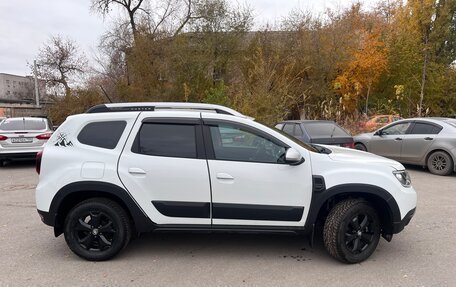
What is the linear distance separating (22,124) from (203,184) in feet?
30.0

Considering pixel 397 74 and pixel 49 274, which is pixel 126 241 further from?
pixel 397 74

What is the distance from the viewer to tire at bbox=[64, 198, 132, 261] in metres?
3.82

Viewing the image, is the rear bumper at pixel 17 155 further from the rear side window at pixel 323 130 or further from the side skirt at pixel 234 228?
the side skirt at pixel 234 228

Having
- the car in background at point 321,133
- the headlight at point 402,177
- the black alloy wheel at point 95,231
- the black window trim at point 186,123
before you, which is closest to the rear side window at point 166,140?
the black window trim at point 186,123

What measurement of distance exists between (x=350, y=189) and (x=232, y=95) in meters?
12.0

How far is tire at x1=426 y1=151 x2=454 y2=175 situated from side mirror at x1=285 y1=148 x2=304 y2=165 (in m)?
6.69

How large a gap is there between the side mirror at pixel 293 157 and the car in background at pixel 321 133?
4.24 m

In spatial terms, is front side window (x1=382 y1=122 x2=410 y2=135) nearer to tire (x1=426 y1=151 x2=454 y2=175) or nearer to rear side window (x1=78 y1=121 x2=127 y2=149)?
tire (x1=426 y1=151 x2=454 y2=175)

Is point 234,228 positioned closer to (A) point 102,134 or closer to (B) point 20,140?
(A) point 102,134

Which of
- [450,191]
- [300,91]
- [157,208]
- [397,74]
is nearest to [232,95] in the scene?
[300,91]

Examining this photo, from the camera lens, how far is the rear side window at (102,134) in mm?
3852

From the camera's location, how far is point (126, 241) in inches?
153

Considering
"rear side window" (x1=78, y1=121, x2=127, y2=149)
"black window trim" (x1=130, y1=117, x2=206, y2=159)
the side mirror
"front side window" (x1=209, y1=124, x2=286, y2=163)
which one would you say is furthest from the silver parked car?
"rear side window" (x1=78, y1=121, x2=127, y2=149)

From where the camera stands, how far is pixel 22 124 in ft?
34.2
